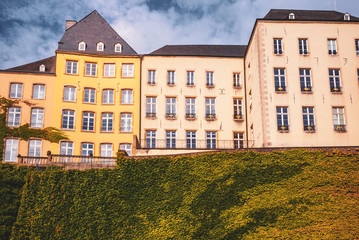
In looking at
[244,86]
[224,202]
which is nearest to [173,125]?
[244,86]

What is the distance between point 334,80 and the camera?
1226 inches

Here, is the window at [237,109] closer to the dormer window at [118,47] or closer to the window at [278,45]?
the window at [278,45]

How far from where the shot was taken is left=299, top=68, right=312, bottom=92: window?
30.8 m

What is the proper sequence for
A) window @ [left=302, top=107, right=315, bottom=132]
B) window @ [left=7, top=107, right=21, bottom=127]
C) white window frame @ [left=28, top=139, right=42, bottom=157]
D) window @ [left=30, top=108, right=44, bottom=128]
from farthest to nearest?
window @ [left=30, top=108, right=44, bottom=128] → window @ [left=7, top=107, right=21, bottom=127] → white window frame @ [left=28, top=139, right=42, bottom=157] → window @ [left=302, top=107, right=315, bottom=132]

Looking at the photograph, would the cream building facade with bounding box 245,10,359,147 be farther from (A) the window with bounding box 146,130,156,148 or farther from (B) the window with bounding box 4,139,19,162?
(B) the window with bounding box 4,139,19,162

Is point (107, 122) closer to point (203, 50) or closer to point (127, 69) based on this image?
point (127, 69)

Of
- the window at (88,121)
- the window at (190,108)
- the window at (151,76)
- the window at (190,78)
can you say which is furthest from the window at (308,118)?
the window at (88,121)

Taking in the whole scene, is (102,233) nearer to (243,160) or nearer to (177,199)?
(177,199)

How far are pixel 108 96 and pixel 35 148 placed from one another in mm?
7505

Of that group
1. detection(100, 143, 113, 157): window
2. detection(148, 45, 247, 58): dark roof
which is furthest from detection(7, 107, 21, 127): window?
detection(148, 45, 247, 58): dark roof

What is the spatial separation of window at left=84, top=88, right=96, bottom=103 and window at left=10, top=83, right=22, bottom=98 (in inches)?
216

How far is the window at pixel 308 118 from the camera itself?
29.9m

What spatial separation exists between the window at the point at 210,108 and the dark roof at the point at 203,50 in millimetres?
4166

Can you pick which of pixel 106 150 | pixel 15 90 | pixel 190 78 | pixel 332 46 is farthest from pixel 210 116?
pixel 15 90
